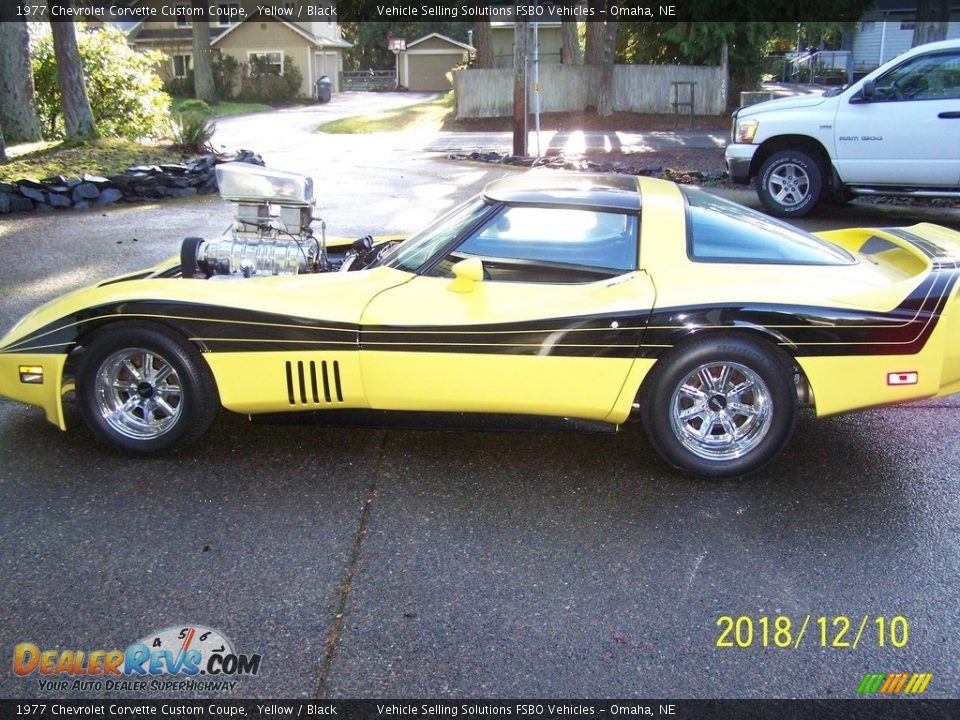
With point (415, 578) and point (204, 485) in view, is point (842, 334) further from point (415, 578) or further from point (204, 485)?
point (204, 485)

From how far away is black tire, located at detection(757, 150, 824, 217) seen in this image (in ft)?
34.9

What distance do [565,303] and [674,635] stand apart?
158cm

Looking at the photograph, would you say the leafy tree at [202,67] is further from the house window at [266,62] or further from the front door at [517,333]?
the front door at [517,333]

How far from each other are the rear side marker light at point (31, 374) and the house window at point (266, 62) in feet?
161

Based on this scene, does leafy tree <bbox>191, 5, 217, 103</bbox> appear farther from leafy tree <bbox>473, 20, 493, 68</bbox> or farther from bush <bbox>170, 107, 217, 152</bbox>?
bush <bbox>170, 107, 217, 152</bbox>

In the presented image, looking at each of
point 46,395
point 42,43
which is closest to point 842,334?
point 46,395

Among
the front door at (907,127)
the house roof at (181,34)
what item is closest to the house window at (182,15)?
the house roof at (181,34)

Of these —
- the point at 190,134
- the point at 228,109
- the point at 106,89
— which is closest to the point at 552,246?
the point at 190,134

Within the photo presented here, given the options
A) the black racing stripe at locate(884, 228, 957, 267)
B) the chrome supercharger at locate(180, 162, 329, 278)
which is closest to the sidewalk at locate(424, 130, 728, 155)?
the black racing stripe at locate(884, 228, 957, 267)

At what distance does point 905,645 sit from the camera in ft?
10.1

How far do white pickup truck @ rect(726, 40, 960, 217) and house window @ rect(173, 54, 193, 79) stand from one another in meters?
50.3

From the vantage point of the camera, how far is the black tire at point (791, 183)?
1064 cm

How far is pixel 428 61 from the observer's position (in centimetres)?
6162

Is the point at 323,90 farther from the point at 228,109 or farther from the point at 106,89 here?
the point at 106,89
